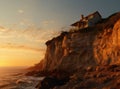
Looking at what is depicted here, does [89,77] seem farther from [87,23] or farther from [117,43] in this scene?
[87,23]

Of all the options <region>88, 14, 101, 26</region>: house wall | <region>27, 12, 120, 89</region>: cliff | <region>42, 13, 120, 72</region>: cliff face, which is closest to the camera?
<region>27, 12, 120, 89</region>: cliff

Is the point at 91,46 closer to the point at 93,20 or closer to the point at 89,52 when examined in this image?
the point at 89,52

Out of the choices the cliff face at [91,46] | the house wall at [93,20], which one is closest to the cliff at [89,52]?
the cliff face at [91,46]

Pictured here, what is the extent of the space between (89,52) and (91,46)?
148cm

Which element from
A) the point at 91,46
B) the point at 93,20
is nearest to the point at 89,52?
the point at 91,46

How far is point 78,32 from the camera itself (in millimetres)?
59969

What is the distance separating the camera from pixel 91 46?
182 feet

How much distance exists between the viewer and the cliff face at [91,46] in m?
47.7

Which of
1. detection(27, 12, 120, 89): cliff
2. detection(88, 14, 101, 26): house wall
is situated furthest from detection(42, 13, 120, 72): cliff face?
detection(88, 14, 101, 26): house wall

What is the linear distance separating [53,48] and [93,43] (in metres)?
21.1

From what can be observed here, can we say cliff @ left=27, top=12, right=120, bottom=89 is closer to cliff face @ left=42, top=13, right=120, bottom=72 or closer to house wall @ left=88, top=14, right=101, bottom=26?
cliff face @ left=42, top=13, right=120, bottom=72

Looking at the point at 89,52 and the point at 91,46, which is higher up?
the point at 91,46

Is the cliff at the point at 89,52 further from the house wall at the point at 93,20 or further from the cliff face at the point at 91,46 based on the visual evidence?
the house wall at the point at 93,20

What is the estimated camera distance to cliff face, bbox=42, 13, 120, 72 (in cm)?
4767
